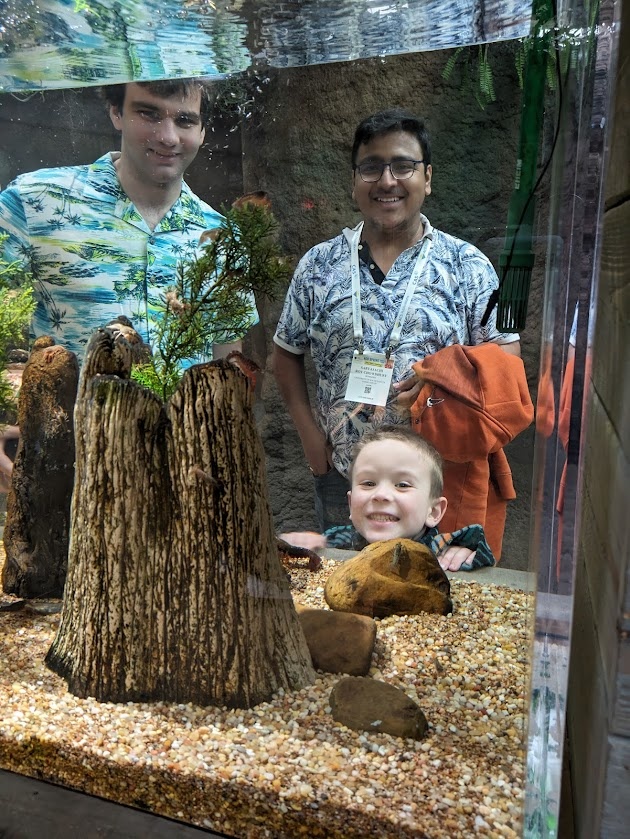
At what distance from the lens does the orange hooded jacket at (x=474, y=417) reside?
1.45 m

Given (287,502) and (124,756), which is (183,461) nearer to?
(287,502)

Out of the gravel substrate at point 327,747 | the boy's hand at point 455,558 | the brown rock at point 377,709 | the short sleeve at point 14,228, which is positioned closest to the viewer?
the gravel substrate at point 327,747

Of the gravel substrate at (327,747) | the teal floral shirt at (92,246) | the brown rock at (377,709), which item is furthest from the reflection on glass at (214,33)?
the brown rock at (377,709)

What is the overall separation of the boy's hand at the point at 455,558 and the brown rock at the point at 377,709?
283 mm

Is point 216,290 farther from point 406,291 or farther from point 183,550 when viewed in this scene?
point 183,550

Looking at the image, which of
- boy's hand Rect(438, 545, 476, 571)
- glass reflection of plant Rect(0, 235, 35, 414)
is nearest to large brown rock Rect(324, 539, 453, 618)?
boy's hand Rect(438, 545, 476, 571)

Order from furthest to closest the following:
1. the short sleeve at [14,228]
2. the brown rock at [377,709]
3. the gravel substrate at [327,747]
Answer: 1. the short sleeve at [14,228]
2. the brown rock at [377,709]
3. the gravel substrate at [327,747]

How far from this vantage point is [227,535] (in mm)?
1546

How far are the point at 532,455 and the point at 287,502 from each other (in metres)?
0.54

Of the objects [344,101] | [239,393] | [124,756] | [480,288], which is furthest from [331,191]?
[124,756]

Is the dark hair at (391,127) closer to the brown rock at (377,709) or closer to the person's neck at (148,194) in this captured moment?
the person's neck at (148,194)

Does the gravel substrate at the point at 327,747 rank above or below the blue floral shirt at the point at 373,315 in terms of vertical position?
below

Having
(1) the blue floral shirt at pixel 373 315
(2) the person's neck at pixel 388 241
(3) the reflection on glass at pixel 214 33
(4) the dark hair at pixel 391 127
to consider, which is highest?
(3) the reflection on glass at pixel 214 33

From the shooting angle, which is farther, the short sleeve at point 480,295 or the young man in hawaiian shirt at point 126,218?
the young man in hawaiian shirt at point 126,218
